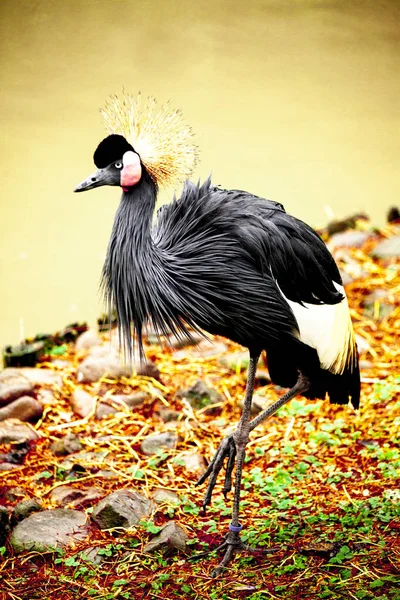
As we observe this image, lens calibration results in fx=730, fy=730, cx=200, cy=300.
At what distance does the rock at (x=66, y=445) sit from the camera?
299cm

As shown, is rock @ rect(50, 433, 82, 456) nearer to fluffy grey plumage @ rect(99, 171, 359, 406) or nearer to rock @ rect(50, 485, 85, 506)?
rock @ rect(50, 485, 85, 506)

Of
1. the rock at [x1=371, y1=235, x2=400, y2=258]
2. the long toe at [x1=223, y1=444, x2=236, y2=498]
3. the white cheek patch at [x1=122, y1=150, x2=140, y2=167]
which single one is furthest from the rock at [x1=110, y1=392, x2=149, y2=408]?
the rock at [x1=371, y1=235, x2=400, y2=258]

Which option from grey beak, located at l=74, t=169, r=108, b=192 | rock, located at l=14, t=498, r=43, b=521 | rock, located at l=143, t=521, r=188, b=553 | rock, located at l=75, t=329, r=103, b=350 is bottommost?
rock, located at l=143, t=521, r=188, b=553

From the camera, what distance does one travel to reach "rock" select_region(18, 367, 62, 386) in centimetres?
351

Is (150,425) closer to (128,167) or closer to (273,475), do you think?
(273,475)

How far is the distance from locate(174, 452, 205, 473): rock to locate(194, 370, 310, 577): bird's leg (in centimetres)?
42

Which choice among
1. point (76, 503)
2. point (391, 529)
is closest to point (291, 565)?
point (391, 529)

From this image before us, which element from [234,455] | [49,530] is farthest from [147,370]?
[49,530]

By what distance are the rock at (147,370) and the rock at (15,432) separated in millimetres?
656

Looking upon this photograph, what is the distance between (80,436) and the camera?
3145mm

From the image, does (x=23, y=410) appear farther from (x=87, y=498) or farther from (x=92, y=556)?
(x=92, y=556)

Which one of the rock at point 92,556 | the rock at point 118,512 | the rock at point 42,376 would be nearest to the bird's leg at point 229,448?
the rock at point 118,512

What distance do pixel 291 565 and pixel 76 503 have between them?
0.83m

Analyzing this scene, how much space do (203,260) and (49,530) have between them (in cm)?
102
